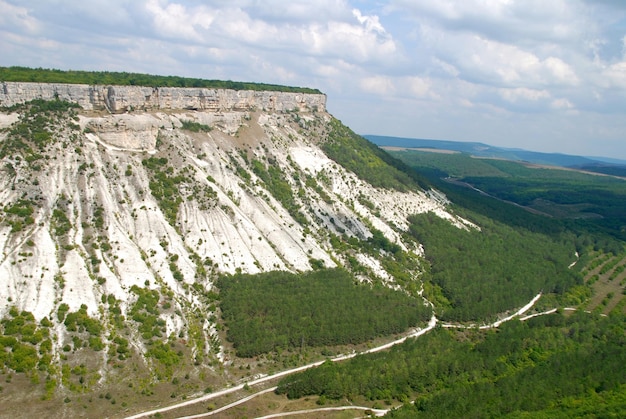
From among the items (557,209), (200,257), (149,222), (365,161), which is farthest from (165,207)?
(557,209)

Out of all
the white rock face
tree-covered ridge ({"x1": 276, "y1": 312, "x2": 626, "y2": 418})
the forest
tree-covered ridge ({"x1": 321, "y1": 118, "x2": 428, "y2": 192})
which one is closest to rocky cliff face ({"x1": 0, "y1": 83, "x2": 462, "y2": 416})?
the white rock face

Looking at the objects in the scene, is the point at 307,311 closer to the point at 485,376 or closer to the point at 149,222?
the point at 485,376

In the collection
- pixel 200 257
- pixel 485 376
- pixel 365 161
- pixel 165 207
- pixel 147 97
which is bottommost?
pixel 485 376

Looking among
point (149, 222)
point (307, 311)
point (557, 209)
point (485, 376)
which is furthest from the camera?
point (557, 209)

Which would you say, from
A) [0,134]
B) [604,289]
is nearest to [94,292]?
[0,134]

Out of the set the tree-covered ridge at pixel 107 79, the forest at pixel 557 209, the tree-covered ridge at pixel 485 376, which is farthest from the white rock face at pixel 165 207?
the forest at pixel 557 209

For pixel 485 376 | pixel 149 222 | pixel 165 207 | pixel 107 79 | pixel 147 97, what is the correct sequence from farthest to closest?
pixel 147 97
pixel 107 79
pixel 165 207
pixel 149 222
pixel 485 376

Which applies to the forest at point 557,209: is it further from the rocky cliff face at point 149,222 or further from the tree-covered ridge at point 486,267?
the rocky cliff face at point 149,222
